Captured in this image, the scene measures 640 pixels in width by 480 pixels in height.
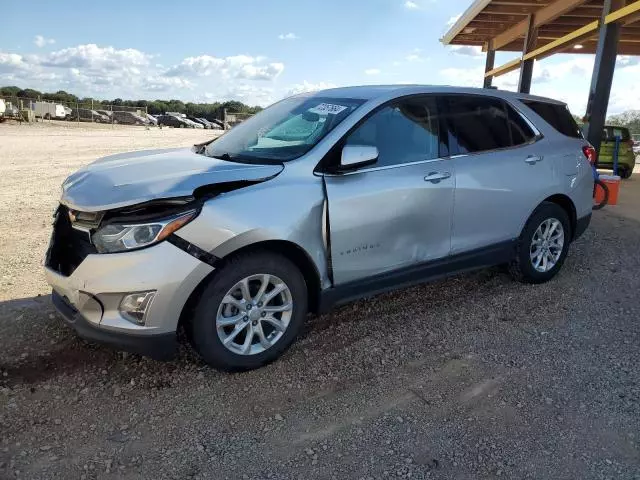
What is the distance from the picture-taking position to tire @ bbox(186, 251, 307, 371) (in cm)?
299

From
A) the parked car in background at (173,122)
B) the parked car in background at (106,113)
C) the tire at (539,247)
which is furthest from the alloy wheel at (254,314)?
the parked car in background at (173,122)

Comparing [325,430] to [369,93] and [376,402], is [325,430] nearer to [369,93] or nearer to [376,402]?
[376,402]

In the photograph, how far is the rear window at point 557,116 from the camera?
4.85 meters

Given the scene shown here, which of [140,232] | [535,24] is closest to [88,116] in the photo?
[535,24]

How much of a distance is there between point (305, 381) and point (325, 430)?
498 millimetres

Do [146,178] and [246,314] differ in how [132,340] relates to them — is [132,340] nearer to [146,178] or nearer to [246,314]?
[246,314]

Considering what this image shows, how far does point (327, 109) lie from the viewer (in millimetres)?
3830

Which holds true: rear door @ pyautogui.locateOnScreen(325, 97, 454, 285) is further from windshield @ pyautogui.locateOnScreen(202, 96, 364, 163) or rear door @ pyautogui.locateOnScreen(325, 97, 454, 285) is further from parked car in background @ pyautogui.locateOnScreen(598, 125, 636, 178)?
parked car in background @ pyautogui.locateOnScreen(598, 125, 636, 178)

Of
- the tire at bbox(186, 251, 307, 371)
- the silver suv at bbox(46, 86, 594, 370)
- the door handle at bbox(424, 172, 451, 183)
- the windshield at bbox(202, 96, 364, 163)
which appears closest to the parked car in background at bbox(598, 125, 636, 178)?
the silver suv at bbox(46, 86, 594, 370)

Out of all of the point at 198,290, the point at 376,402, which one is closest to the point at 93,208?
the point at 198,290

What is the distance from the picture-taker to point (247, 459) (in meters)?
2.53

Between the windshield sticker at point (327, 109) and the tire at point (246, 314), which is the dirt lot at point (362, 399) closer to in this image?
the tire at point (246, 314)

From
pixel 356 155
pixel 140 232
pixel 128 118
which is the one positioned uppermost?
pixel 356 155

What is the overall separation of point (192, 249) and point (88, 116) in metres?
48.6
